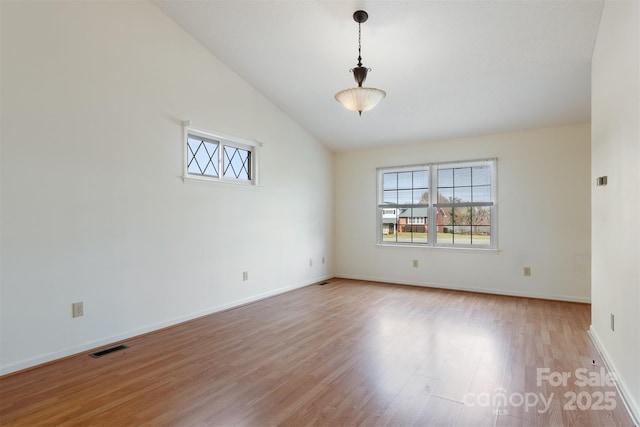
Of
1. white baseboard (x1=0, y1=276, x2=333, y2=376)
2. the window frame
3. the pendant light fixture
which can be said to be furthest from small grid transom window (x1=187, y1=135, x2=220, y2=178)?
the window frame

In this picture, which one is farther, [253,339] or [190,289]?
[190,289]

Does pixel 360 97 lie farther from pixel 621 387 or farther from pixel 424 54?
pixel 621 387

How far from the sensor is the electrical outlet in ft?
10.0

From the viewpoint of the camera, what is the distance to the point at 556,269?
16.4ft

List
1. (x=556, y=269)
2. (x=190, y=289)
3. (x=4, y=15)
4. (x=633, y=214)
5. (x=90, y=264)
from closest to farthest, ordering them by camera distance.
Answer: (x=633, y=214) → (x=4, y=15) → (x=90, y=264) → (x=190, y=289) → (x=556, y=269)

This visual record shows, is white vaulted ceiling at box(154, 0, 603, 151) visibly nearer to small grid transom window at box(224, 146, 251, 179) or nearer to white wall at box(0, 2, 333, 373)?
white wall at box(0, 2, 333, 373)

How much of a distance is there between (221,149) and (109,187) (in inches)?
61.0

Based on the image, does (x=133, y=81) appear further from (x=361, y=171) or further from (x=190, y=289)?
(x=361, y=171)

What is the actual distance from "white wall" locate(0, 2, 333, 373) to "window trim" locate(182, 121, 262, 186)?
10 cm

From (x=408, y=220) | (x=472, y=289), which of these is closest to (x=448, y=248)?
(x=472, y=289)

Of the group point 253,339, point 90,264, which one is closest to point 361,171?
point 253,339

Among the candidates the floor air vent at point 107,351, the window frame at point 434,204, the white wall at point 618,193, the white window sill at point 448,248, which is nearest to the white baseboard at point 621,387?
the white wall at point 618,193

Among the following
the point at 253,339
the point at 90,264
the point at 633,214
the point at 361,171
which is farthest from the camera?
the point at 361,171

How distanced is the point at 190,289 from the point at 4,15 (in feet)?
9.51
